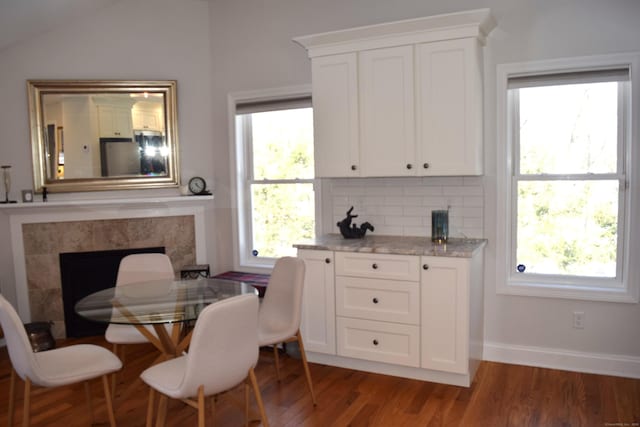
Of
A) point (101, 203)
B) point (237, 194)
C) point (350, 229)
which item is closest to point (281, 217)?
point (237, 194)

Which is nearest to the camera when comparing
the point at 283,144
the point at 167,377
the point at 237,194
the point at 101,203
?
the point at 167,377

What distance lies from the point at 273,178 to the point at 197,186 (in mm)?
735

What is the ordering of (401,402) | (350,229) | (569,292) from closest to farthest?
(401,402), (569,292), (350,229)

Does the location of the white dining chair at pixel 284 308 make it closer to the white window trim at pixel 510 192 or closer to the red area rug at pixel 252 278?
the red area rug at pixel 252 278

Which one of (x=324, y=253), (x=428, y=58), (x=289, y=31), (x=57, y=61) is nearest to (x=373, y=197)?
(x=324, y=253)

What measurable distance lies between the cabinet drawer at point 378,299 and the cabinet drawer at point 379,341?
0.05 metres

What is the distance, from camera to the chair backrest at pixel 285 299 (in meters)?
3.03

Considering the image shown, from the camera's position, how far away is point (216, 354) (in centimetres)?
218

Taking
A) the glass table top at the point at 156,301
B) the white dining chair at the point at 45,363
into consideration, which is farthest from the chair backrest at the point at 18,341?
the glass table top at the point at 156,301

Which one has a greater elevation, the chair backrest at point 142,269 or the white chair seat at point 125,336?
the chair backrest at point 142,269

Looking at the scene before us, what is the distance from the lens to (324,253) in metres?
3.59

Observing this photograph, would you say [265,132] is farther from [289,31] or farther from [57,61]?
[57,61]

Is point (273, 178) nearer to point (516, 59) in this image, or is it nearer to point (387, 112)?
point (387, 112)

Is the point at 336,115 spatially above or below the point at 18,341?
above
